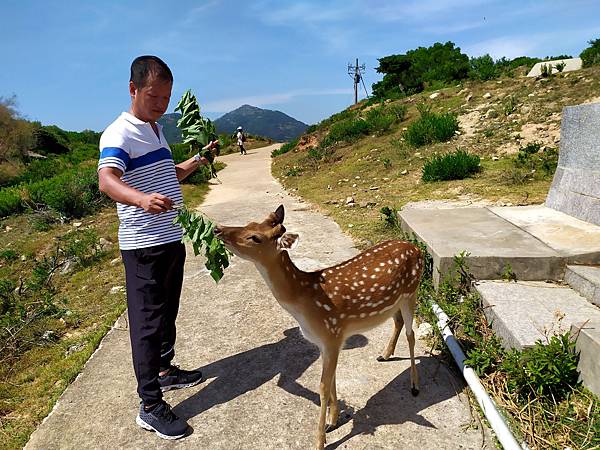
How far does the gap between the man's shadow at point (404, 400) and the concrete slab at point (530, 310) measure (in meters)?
0.58

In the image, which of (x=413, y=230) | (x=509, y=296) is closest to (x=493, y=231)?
(x=413, y=230)

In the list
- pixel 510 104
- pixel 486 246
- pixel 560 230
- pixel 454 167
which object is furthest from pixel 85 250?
pixel 510 104

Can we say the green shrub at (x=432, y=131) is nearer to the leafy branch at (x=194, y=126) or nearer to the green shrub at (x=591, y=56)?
the green shrub at (x=591, y=56)

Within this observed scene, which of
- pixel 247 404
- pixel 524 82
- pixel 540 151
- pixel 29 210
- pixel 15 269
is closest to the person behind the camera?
pixel 247 404

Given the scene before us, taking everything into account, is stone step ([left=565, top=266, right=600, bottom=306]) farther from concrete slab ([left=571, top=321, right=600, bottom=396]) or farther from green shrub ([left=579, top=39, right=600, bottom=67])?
green shrub ([left=579, top=39, right=600, bottom=67])

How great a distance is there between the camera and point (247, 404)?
3301 millimetres

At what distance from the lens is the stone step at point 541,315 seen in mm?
2812

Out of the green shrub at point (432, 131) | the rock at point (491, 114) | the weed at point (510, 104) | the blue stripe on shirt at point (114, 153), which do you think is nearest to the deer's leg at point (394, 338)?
the blue stripe on shirt at point (114, 153)

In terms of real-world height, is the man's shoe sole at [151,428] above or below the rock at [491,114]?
below

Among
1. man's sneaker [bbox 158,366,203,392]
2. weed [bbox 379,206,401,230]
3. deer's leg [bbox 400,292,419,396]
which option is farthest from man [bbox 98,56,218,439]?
weed [bbox 379,206,401,230]

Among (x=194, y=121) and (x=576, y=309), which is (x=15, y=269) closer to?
(x=194, y=121)

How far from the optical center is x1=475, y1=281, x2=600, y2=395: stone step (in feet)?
9.23

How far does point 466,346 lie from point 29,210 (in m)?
11.6

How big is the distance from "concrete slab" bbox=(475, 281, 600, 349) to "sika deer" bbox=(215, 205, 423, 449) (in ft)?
2.58
